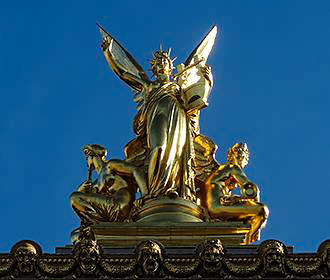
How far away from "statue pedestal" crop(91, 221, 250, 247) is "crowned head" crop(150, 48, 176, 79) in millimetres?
7317

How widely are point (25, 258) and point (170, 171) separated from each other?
832cm

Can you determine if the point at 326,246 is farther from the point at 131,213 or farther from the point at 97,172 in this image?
the point at 97,172

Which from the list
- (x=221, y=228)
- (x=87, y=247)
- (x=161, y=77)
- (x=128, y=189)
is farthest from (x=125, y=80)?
(x=87, y=247)

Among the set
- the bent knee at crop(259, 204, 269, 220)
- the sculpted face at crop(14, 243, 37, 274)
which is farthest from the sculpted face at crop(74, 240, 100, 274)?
the bent knee at crop(259, 204, 269, 220)

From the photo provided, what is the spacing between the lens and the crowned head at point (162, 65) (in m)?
41.2

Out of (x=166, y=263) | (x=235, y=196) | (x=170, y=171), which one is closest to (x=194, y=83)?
(x=170, y=171)

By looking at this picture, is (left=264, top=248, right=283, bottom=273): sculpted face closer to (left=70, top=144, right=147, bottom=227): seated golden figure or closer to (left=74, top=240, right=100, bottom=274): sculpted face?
(left=74, top=240, right=100, bottom=274): sculpted face

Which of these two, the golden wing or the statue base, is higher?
the golden wing

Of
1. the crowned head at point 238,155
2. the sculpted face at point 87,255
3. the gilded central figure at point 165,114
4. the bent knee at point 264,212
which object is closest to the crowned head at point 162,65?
the gilded central figure at point 165,114

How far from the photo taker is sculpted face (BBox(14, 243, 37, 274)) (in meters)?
29.9

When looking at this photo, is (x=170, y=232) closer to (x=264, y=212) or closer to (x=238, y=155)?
(x=264, y=212)

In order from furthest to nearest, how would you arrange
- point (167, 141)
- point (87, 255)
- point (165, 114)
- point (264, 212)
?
point (165, 114) < point (167, 141) < point (264, 212) < point (87, 255)

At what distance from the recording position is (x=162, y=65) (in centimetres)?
4144

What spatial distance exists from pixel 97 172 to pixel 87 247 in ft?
29.5
